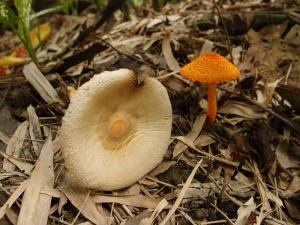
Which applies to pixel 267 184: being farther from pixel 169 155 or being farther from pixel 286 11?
pixel 286 11

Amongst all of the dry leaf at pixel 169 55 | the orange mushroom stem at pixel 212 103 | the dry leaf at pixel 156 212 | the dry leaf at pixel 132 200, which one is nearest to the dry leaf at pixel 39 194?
the dry leaf at pixel 132 200

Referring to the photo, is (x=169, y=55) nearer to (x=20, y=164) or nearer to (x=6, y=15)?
(x=6, y=15)

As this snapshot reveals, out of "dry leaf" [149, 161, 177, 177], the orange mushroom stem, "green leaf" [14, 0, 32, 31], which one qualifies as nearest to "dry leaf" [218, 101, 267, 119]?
the orange mushroom stem

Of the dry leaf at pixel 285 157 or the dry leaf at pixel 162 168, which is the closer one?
the dry leaf at pixel 162 168

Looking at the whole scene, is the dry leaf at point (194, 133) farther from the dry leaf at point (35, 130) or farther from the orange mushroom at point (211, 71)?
the dry leaf at point (35, 130)

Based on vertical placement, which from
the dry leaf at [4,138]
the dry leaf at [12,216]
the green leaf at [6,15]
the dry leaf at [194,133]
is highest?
the green leaf at [6,15]

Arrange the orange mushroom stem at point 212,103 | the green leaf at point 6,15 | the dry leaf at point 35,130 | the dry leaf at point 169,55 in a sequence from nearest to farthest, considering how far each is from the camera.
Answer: the dry leaf at point 35,130
the orange mushroom stem at point 212,103
the green leaf at point 6,15
the dry leaf at point 169,55

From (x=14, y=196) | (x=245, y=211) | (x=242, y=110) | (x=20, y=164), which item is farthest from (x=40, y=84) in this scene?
(x=245, y=211)
